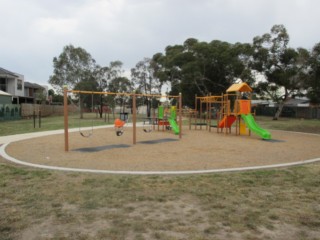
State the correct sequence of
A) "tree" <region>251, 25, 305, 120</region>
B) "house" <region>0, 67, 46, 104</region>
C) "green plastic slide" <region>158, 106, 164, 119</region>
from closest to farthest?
1. "green plastic slide" <region>158, 106, 164, 119</region>
2. "tree" <region>251, 25, 305, 120</region>
3. "house" <region>0, 67, 46, 104</region>

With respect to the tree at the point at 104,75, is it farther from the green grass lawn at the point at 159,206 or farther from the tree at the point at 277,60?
the green grass lawn at the point at 159,206

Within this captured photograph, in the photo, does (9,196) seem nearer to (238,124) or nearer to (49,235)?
(49,235)

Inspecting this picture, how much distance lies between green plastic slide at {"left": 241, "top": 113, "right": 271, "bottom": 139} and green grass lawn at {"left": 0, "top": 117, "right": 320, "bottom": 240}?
26.4 feet

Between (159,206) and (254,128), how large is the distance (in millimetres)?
11876

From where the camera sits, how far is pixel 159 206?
15.5 feet

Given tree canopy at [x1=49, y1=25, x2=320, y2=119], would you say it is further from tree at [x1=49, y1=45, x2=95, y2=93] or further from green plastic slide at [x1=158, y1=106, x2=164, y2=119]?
green plastic slide at [x1=158, y1=106, x2=164, y2=119]

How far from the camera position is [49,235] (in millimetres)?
3654

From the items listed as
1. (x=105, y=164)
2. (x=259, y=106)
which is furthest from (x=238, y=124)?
(x=259, y=106)

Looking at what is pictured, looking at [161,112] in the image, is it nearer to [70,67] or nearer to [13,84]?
[70,67]

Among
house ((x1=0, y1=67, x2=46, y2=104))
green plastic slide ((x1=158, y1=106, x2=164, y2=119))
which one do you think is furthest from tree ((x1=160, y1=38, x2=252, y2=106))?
house ((x1=0, y1=67, x2=46, y2=104))

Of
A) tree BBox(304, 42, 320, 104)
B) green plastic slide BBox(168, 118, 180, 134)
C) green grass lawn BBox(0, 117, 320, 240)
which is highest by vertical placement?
tree BBox(304, 42, 320, 104)

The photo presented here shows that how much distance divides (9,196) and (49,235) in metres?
1.93

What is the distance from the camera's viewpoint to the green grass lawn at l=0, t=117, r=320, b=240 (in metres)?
3.78

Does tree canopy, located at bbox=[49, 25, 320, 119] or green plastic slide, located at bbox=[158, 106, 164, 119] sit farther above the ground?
tree canopy, located at bbox=[49, 25, 320, 119]
